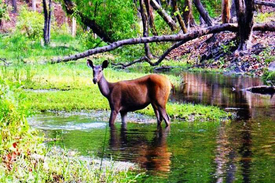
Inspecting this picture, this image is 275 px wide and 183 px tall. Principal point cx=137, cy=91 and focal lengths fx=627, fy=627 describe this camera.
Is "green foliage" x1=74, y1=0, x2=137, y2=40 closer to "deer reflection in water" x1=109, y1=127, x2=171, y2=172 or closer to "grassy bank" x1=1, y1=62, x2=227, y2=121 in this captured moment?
"grassy bank" x1=1, y1=62, x2=227, y2=121

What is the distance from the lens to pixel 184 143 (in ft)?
34.5

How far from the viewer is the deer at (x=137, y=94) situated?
12703mm

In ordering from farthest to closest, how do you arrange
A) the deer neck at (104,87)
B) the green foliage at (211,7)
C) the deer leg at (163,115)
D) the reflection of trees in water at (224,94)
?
the green foliage at (211,7), the reflection of trees in water at (224,94), the deer neck at (104,87), the deer leg at (163,115)

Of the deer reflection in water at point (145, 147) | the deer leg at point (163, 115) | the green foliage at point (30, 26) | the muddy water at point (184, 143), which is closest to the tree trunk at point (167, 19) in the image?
the green foliage at point (30, 26)

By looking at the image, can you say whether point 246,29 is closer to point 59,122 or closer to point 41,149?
point 59,122

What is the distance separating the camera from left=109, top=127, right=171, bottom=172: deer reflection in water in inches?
347

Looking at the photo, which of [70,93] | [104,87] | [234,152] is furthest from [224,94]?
[234,152]

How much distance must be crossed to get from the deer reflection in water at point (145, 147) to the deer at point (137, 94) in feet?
2.02

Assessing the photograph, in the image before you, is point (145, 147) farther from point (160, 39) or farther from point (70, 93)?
point (160, 39)

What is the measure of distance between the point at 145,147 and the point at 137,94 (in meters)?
2.75

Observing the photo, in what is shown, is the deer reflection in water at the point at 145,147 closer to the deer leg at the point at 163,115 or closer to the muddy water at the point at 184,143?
the muddy water at the point at 184,143

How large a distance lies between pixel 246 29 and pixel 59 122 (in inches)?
540

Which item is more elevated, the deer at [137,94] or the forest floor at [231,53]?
the forest floor at [231,53]

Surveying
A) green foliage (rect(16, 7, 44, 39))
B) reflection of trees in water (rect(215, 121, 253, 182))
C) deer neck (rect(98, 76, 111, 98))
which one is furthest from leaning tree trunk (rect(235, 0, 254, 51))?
green foliage (rect(16, 7, 44, 39))
